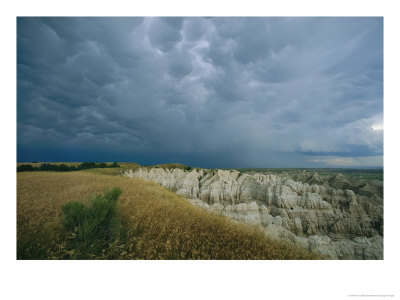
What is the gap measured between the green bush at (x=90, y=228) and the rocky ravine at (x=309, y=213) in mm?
2773

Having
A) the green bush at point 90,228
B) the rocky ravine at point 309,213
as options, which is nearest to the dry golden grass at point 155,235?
the green bush at point 90,228

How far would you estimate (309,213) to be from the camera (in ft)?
17.9

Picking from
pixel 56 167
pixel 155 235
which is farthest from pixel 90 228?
pixel 56 167

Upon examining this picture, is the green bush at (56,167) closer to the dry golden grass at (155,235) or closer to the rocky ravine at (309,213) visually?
the dry golden grass at (155,235)

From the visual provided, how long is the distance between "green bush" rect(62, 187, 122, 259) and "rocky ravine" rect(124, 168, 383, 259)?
109 inches

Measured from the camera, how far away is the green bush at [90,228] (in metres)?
2.14

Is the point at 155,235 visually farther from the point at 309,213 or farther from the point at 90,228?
the point at 309,213

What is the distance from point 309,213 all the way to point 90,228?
6419 millimetres

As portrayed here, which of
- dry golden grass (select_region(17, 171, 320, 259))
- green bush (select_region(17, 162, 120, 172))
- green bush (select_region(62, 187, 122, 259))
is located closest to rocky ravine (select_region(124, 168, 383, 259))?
dry golden grass (select_region(17, 171, 320, 259))
